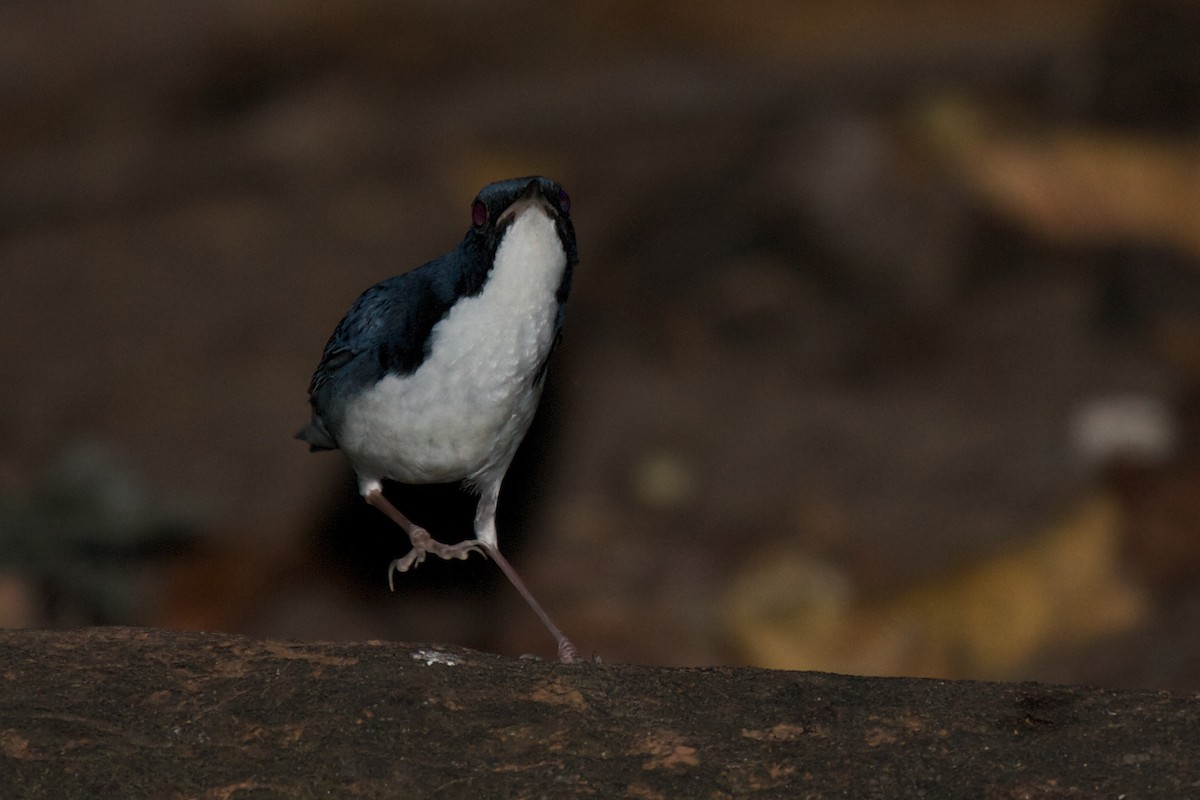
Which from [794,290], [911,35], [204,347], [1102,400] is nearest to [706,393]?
[794,290]

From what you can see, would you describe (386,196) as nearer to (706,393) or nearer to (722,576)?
(706,393)

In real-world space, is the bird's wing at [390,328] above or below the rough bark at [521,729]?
above

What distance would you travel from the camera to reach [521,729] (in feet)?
12.5

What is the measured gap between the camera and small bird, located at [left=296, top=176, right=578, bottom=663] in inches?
170

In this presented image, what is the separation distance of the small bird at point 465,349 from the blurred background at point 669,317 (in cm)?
272

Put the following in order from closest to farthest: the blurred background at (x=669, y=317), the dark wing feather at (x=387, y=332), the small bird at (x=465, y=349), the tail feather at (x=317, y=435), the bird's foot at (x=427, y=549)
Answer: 1. the small bird at (x=465, y=349)
2. the dark wing feather at (x=387, y=332)
3. the bird's foot at (x=427, y=549)
4. the tail feather at (x=317, y=435)
5. the blurred background at (x=669, y=317)

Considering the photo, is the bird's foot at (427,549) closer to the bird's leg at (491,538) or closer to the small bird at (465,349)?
the bird's leg at (491,538)

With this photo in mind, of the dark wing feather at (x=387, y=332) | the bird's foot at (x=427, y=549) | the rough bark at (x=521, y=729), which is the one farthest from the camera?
the bird's foot at (x=427, y=549)

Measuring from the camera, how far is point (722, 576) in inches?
325

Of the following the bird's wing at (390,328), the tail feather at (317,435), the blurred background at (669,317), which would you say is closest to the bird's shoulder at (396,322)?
the bird's wing at (390,328)

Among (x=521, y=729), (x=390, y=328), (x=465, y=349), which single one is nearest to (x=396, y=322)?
(x=390, y=328)

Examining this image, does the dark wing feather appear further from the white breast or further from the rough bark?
the rough bark

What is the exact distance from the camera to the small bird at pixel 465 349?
432 cm

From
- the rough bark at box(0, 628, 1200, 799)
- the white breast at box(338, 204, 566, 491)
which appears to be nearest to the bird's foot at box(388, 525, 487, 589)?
the white breast at box(338, 204, 566, 491)
